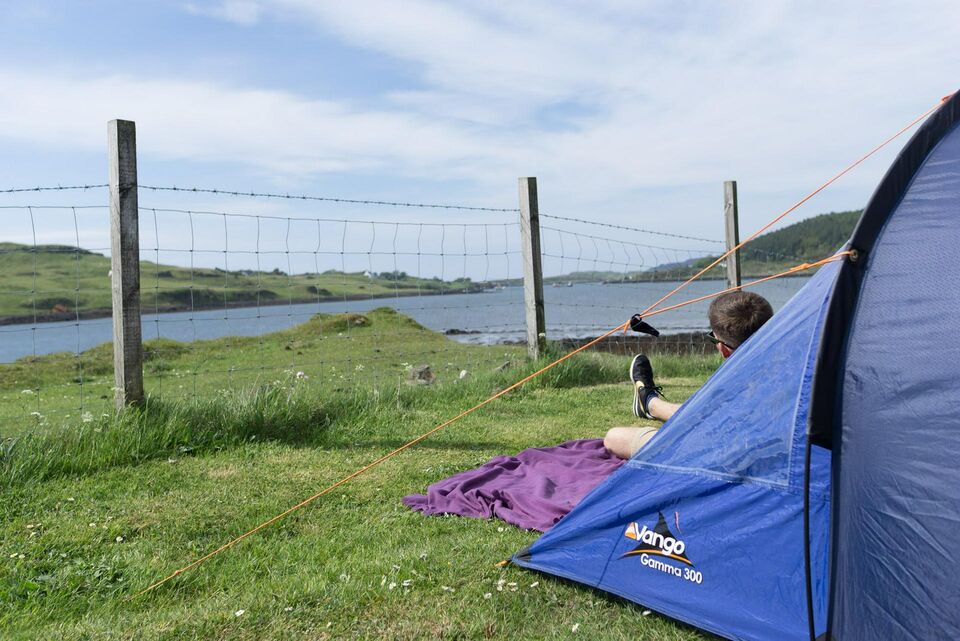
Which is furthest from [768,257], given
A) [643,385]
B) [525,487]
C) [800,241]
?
[525,487]

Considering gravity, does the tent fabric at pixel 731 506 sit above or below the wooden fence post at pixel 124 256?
below

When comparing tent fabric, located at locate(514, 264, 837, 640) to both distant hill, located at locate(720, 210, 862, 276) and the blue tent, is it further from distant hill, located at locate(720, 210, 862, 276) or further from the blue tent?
distant hill, located at locate(720, 210, 862, 276)

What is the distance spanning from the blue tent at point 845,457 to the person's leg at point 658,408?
2.40 m

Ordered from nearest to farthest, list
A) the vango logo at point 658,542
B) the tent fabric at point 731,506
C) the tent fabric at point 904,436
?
1. the tent fabric at point 904,436
2. the tent fabric at point 731,506
3. the vango logo at point 658,542

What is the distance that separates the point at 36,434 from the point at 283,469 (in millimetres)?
1549

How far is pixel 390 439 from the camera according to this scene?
5.77m

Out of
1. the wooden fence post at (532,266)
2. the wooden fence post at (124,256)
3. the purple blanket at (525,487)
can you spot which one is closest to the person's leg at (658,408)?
the purple blanket at (525,487)

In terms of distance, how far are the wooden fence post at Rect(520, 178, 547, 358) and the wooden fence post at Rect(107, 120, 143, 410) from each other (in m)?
4.10

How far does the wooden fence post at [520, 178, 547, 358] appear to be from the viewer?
823cm

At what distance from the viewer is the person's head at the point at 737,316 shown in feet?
14.1

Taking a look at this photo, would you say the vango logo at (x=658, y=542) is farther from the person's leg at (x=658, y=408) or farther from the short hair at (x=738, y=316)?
Result: the person's leg at (x=658, y=408)

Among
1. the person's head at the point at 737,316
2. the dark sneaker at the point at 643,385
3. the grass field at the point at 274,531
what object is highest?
the person's head at the point at 737,316

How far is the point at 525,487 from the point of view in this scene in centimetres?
A: 439

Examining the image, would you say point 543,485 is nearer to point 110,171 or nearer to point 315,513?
point 315,513
